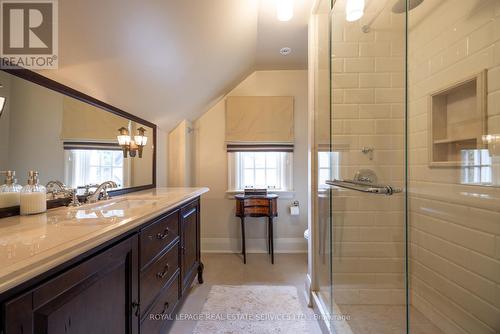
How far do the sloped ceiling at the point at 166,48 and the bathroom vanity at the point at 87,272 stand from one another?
806mm

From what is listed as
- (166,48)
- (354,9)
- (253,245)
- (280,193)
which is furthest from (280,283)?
(354,9)

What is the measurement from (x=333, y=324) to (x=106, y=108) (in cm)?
215

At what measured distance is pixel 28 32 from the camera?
101cm

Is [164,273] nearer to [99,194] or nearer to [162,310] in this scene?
[162,310]

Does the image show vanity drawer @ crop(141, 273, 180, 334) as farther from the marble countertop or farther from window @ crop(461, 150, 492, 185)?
window @ crop(461, 150, 492, 185)

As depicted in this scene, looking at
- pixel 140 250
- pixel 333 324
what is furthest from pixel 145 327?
pixel 333 324

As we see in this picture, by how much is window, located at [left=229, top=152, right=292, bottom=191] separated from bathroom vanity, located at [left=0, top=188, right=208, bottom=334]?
154 cm

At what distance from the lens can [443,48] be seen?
1421mm

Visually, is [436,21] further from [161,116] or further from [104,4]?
[161,116]

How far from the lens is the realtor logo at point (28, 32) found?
931 millimetres

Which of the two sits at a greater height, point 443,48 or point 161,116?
point 443,48

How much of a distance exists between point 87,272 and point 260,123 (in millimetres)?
2399

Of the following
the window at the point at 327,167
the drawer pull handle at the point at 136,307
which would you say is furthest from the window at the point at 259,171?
the drawer pull handle at the point at 136,307

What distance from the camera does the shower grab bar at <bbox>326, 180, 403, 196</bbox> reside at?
1.22 m
